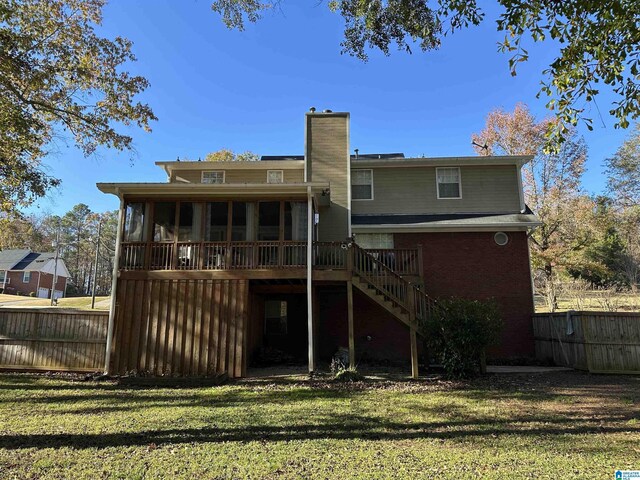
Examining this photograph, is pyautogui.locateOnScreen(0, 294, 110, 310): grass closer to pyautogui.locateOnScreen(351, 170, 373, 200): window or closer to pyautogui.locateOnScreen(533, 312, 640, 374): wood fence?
pyautogui.locateOnScreen(351, 170, 373, 200): window

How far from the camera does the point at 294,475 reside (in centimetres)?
432

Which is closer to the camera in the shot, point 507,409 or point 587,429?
point 587,429

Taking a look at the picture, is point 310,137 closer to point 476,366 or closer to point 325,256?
point 325,256

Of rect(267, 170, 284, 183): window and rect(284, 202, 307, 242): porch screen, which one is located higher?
rect(267, 170, 284, 183): window

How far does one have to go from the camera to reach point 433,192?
49.7ft

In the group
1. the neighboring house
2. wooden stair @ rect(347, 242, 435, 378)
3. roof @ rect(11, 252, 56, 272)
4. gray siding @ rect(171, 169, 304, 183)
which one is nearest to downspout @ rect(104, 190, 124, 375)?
gray siding @ rect(171, 169, 304, 183)

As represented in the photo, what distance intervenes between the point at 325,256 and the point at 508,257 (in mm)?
6465

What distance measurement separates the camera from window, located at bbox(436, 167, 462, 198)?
1510 centimetres

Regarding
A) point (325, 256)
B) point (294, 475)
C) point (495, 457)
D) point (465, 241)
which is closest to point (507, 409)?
point (495, 457)

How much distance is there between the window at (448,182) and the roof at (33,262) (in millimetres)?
43117

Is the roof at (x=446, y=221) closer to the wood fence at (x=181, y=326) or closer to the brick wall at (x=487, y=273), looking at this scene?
the brick wall at (x=487, y=273)

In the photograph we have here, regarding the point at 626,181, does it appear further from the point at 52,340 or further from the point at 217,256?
the point at 52,340

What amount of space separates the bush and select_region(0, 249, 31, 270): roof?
152 ft

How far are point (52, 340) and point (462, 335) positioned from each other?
10585mm
